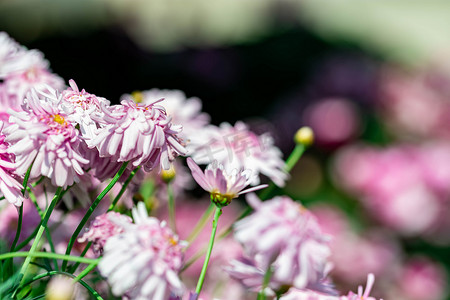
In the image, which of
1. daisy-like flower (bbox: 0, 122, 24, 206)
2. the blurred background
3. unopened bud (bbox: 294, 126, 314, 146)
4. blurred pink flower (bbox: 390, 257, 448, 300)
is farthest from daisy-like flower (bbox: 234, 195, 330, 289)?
blurred pink flower (bbox: 390, 257, 448, 300)

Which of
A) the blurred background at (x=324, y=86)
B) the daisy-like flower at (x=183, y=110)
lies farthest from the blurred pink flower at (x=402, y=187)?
the daisy-like flower at (x=183, y=110)

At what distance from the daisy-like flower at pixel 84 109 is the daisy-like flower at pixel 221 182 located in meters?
0.08

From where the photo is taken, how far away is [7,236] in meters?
0.69

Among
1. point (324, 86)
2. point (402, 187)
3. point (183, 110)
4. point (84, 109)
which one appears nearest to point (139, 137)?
point (84, 109)

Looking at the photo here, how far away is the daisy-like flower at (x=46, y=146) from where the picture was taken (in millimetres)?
470

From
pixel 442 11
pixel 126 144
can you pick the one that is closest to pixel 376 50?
pixel 442 11

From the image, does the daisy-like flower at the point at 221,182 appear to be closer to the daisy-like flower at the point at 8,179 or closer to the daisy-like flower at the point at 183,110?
the daisy-like flower at the point at 8,179

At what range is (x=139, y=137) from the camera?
0.49 m

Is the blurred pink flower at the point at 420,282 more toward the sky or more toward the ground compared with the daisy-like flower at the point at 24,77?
more toward the ground

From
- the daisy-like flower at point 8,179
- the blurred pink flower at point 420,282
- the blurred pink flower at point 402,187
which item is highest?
the daisy-like flower at point 8,179

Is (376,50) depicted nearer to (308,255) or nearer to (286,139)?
(286,139)

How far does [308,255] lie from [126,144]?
150 millimetres

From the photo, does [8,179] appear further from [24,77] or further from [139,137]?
[24,77]

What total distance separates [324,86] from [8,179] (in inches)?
106
